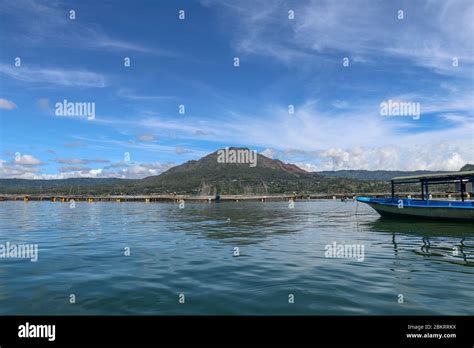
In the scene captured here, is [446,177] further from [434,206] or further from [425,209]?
[425,209]

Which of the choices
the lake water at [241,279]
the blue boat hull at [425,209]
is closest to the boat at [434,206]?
the blue boat hull at [425,209]

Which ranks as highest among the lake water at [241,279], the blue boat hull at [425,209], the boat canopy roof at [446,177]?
the boat canopy roof at [446,177]

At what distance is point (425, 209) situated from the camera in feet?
156

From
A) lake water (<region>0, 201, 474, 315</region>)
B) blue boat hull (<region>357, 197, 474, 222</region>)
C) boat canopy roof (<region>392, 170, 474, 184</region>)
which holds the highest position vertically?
boat canopy roof (<region>392, 170, 474, 184</region>)

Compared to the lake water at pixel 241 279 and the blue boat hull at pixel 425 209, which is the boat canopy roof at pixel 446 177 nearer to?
the blue boat hull at pixel 425 209

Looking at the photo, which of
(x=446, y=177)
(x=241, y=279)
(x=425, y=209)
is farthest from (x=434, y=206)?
(x=241, y=279)

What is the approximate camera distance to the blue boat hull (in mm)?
43625

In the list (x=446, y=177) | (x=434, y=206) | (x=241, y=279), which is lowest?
(x=241, y=279)

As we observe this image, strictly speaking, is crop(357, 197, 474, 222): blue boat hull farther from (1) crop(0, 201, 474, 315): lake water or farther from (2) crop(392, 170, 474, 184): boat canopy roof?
(1) crop(0, 201, 474, 315): lake water

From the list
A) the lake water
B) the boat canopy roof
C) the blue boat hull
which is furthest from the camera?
the boat canopy roof

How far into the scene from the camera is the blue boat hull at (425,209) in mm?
43625

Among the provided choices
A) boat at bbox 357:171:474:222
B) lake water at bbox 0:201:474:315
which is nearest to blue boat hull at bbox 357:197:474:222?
boat at bbox 357:171:474:222

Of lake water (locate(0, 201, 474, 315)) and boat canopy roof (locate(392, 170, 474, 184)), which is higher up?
boat canopy roof (locate(392, 170, 474, 184))
